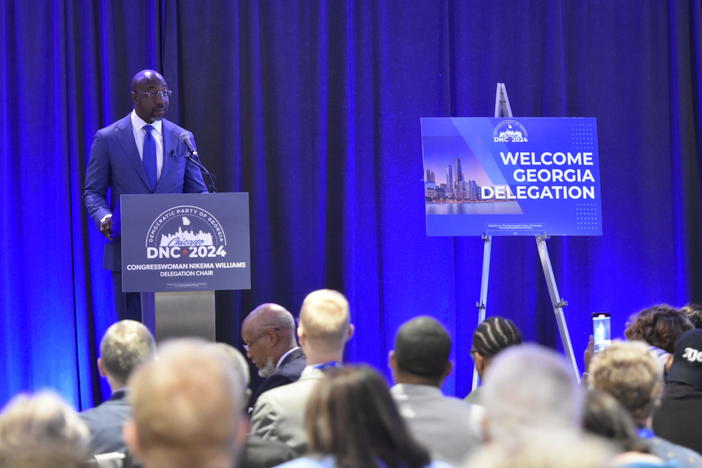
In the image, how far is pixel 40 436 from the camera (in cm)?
185

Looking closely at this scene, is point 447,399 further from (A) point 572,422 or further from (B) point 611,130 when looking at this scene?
(B) point 611,130

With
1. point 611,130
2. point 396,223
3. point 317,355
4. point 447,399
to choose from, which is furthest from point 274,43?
point 447,399

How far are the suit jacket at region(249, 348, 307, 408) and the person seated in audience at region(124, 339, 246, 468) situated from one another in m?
2.30

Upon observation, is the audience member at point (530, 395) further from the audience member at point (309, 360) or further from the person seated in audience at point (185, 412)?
the audience member at point (309, 360)

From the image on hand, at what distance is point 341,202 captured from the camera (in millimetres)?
6699

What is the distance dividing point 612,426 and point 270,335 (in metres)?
2.67

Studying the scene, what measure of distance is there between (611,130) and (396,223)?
1878mm

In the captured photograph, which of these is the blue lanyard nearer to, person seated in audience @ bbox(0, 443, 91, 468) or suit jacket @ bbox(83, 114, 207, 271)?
person seated in audience @ bbox(0, 443, 91, 468)

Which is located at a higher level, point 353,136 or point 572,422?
point 353,136

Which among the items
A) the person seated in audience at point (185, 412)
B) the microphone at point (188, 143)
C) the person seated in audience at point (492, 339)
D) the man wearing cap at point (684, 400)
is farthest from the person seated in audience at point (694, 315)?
the person seated in audience at point (185, 412)

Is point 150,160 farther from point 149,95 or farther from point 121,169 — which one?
point 149,95

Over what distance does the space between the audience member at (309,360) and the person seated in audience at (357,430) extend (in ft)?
2.90

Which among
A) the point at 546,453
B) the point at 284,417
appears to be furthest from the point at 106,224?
the point at 546,453

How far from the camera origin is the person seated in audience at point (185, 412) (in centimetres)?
148
